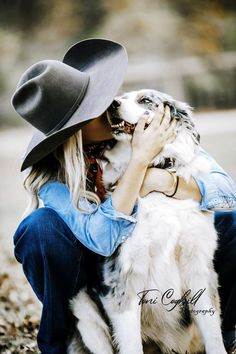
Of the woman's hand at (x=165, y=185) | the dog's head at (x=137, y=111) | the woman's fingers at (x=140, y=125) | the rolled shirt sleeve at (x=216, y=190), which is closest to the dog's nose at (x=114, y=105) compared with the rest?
the dog's head at (x=137, y=111)

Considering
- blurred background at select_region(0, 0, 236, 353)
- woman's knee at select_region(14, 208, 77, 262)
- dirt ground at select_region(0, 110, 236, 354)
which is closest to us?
woman's knee at select_region(14, 208, 77, 262)

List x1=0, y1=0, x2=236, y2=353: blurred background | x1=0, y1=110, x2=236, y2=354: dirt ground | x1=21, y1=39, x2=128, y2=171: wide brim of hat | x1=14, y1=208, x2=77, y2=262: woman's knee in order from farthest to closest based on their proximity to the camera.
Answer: x1=0, y1=0, x2=236, y2=353: blurred background, x1=0, y1=110, x2=236, y2=354: dirt ground, x1=14, y1=208, x2=77, y2=262: woman's knee, x1=21, y1=39, x2=128, y2=171: wide brim of hat

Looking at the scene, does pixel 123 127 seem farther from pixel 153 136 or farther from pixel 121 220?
pixel 121 220

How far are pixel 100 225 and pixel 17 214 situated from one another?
2.81 m

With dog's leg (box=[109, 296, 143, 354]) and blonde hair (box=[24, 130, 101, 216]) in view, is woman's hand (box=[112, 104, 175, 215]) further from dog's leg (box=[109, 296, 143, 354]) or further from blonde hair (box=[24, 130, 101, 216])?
dog's leg (box=[109, 296, 143, 354])

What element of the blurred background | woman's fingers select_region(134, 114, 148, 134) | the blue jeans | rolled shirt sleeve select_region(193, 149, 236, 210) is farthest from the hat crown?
the blurred background

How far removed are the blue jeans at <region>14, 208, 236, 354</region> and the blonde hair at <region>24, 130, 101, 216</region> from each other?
0.44 feet

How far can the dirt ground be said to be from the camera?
2740 mm

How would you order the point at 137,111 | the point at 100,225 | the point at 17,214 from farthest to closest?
the point at 17,214 < the point at 137,111 < the point at 100,225

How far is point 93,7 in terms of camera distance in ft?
21.4

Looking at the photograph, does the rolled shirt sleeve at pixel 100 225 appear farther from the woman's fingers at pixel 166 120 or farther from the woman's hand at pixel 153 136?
the woman's fingers at pixel 166 120

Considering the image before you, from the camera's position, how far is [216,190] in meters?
2.13

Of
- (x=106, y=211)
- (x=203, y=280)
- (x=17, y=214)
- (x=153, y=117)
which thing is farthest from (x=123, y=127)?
(x=17, y=214)

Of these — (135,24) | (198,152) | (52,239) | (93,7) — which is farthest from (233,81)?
(52,239)
